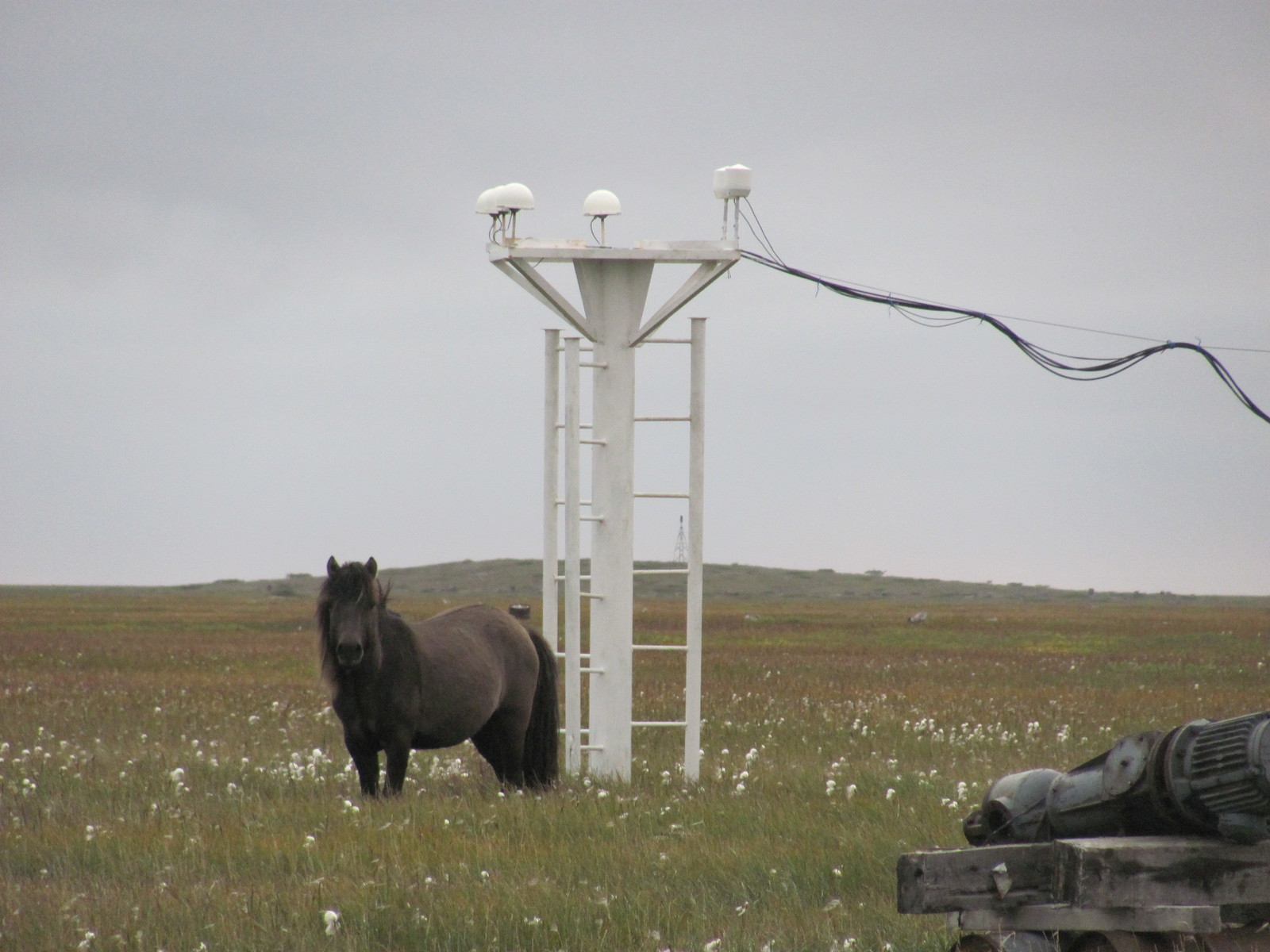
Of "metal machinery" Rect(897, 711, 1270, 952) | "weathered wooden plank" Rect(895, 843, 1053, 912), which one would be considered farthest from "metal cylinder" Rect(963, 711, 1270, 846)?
"weathered wooden plank" Rect(895, 843, 1053, 912)

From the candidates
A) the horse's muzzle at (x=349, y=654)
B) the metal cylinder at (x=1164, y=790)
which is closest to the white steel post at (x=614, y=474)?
the horse's muzzle at (x=349, y=654)

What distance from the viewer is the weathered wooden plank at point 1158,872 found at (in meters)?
5.82

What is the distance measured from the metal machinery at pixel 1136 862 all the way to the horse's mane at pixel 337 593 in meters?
6.06

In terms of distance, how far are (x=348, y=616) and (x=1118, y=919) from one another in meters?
6.95

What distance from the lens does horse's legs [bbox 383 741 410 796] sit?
11.9m

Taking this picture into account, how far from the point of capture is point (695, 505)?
13.7 m

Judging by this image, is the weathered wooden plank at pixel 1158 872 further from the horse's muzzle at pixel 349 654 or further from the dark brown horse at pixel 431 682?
the dark brown horse at pixel 431 682

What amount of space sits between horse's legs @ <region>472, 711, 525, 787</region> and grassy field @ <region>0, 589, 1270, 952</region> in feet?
1.85

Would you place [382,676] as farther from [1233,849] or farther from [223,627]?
[223,627]

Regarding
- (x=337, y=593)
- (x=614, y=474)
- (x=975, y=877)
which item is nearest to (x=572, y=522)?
(x=614, y=474)

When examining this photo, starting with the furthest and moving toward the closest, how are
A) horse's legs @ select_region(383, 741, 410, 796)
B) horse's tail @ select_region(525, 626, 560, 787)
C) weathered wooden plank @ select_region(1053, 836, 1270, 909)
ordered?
1. horse's tail @ select_region(525, 626, 560, 787)
2. horse's legs @ select_region(383, 741, 410, 796)
3. weathered wooden plank @ select_region(1053, 836, 1270, 909)

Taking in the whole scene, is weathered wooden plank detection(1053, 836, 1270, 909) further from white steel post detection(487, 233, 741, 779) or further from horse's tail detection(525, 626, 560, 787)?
horse's tail detection(525, 626, 560, 787)

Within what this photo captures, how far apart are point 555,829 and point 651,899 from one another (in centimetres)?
222

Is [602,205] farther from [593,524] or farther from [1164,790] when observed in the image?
[1164,790]
